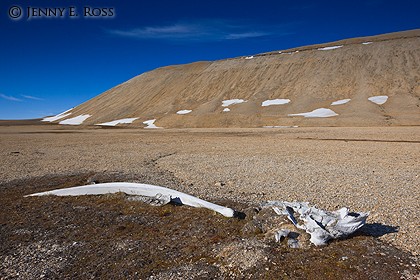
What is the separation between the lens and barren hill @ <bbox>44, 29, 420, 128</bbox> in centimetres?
5178

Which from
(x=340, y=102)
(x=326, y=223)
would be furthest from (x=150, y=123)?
(x=326, y=223)

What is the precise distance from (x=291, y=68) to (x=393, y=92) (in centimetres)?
2702

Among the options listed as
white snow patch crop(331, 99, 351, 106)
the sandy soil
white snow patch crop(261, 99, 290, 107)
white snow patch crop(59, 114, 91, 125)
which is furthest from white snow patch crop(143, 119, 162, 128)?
the sandy soil

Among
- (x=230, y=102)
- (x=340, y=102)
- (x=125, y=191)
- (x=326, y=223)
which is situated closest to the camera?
(x=326, y=223)

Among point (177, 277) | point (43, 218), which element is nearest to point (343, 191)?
point (177, 277)

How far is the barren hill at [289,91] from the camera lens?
170 feet

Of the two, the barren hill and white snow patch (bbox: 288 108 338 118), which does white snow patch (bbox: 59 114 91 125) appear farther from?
white snow patch (bbox: 288 108 338 118)

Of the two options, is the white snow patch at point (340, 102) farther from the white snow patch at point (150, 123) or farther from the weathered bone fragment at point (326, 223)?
the weathered bone fragment at point (326, 223)

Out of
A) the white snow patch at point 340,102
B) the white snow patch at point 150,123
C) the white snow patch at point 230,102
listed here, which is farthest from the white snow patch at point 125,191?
the white snow patch at point 230,102

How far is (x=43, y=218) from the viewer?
7867 millimetres

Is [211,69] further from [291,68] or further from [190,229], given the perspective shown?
[190,229]

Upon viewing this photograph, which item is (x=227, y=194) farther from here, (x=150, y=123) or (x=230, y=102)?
(x=230, y=102)

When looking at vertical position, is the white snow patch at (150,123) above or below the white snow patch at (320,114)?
above

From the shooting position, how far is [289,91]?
2650 inches
